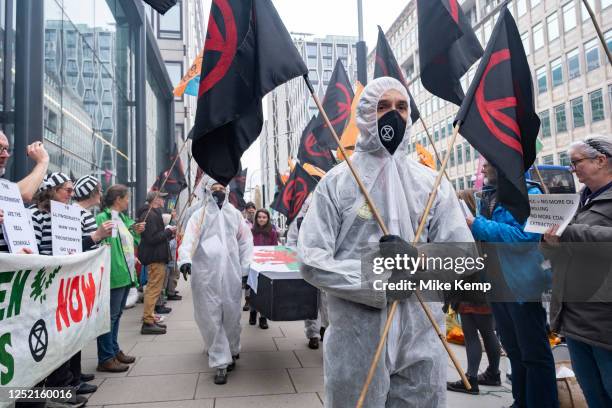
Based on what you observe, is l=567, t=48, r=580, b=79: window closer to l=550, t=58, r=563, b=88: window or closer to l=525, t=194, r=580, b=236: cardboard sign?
l=550, t=58, r=563, b=88: window

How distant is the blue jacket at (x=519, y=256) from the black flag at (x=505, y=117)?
0.40m

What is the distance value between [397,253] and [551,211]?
1065 millimetres

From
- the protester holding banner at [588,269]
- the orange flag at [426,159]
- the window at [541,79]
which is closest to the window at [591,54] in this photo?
the window at [541,79]

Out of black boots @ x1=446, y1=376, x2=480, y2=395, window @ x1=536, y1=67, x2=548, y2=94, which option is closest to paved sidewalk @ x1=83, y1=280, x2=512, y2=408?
black boots @ x1=446, y1=376, x2=480, y2=395

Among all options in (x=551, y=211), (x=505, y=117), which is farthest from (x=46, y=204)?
(x=551, y=211)

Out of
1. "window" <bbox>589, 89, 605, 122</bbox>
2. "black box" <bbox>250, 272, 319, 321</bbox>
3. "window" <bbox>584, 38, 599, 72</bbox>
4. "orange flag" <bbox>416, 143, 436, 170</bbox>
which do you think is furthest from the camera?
"window" <bbox>584, 38, 599, 72</bbox>

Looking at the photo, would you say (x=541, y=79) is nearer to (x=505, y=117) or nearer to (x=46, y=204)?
(x=505, y=117)

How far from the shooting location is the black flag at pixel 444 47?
3.67m

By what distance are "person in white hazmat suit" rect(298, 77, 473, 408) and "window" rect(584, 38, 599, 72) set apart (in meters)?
33.0

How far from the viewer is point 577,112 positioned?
30.2 m

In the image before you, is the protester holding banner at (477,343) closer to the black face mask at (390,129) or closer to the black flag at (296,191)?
the black face mask at (390,129)

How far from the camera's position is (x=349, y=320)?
210 centimetres

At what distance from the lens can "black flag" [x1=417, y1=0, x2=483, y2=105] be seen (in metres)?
3.67

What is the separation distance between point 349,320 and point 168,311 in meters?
6.63
